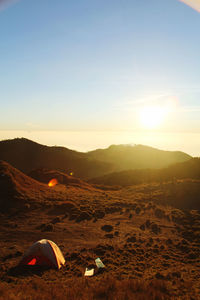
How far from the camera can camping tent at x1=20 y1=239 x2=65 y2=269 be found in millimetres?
12070

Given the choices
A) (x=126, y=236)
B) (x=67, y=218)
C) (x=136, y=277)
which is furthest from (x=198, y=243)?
(x=67, y=218)

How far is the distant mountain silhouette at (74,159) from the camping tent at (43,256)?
74.1 meters

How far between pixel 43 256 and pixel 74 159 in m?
85.2

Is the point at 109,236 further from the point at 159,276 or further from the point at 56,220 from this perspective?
the point at 159,276

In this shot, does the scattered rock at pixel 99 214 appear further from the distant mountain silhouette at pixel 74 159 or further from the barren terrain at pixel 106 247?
the distant mountain silhouette at pixel 74 159

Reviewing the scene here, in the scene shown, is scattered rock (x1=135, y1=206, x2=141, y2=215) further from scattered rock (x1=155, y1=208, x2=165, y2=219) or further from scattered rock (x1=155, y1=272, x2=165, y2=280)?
scattered rock (x1=155, y1=272, x2=165, y2=280)

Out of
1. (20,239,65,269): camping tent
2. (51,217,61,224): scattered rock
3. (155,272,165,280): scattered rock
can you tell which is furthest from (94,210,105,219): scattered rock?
(155,272,165,280): scattered rock

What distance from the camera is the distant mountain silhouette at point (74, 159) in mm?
89750

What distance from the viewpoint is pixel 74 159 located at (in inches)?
3819

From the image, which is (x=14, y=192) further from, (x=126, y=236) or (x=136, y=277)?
(x=136, y=277)

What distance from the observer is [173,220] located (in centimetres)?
2458

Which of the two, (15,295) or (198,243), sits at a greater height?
(15,295)

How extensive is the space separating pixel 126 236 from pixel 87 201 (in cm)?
1234

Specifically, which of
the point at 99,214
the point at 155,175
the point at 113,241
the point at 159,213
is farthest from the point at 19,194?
the point at 155,175
